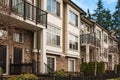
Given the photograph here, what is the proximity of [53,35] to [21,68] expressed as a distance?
28.0 ft

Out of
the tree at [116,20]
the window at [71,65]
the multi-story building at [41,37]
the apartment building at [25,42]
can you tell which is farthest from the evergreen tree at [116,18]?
the apartment building at [25,42]

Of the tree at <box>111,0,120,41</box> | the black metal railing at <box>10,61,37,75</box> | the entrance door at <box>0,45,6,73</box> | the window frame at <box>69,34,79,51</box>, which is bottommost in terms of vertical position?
the black metal railing at <box>10,61,37,75</box>

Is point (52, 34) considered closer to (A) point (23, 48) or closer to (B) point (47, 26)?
Result: (B) point (47, 26)

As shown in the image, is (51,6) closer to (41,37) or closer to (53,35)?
(53,35)

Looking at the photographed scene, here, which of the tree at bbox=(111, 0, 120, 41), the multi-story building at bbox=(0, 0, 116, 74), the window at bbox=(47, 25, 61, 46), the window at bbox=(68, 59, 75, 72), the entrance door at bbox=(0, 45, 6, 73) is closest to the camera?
the multi-story building at bbox=(0, 0, 116, 74)

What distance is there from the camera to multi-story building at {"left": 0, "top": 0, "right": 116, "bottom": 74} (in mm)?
22953

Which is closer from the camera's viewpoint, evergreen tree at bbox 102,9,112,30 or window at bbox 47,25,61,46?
window at bbox 47,25,61,46

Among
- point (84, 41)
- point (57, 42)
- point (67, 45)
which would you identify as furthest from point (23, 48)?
point (84, 41)

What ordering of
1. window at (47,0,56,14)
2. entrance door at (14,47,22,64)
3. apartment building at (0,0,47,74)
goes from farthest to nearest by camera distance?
window at (47,0,56,14) → entrance door at (14,47,22,64) → apartment building at (0,0,47,74)

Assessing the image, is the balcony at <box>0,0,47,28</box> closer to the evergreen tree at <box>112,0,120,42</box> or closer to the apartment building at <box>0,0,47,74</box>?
the apartment building at <box>0,0,47,74</box>

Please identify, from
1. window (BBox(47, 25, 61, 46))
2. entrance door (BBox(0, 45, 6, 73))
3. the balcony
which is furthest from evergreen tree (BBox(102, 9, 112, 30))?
entrance door (BBox(0, 45, 6, 73))

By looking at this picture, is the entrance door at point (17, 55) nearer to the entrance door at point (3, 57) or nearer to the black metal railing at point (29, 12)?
the entrance door at point (3, 57)

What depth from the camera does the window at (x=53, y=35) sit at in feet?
102

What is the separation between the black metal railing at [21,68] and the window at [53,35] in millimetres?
6535
